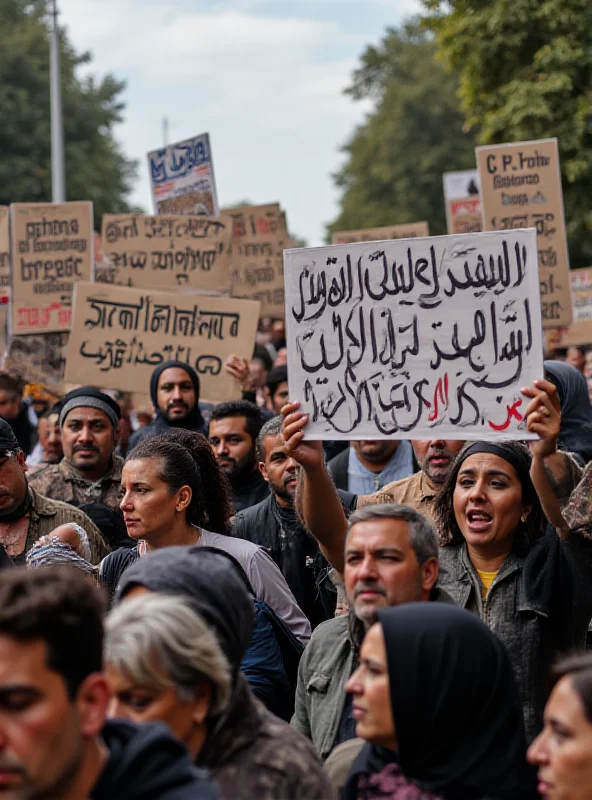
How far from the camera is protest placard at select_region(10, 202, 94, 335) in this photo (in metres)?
10.2

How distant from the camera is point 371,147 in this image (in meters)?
47.3

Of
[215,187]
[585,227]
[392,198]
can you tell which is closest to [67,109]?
[392,198]

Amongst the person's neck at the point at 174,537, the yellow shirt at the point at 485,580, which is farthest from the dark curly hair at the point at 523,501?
the person's neck at the point at 174,537

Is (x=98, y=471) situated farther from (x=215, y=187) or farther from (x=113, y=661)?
(x=215, y=187)

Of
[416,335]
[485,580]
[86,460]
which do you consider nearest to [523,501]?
[485,580]

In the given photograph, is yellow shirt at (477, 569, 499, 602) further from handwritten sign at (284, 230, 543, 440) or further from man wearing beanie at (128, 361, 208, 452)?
man wearing beanie at (128, 361, 208, 452)

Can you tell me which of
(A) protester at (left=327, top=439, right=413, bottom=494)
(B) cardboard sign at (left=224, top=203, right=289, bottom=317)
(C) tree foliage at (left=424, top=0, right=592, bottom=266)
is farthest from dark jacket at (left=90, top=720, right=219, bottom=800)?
(C) tree foliage at (left=424, top=0, right=592, bottom=266)

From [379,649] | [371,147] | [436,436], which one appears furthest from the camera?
[371,147]

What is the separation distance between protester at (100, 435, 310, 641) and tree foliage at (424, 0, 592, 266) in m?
15.6

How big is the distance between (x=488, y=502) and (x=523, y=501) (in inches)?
5.7

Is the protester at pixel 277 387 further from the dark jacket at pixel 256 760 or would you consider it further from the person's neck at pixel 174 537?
the dark jacket at pixel 256 760

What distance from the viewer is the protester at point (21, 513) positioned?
5508 millimetres

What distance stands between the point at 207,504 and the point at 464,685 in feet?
8.09

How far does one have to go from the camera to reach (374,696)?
9.53 ft
